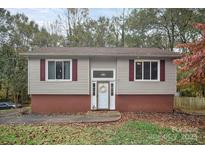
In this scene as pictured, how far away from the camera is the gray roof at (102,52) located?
31.1 ft

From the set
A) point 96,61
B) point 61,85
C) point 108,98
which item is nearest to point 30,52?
point 61,85

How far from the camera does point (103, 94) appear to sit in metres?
10.4

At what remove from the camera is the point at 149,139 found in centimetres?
713

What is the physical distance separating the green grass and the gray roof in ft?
8.60

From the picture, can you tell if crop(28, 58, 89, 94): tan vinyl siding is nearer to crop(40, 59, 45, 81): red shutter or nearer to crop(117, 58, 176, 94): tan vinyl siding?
crop(40, 59, 45, 81): red shutter

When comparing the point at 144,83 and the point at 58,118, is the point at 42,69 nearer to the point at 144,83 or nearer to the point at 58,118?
the point at 58,118

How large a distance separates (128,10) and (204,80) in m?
2.70

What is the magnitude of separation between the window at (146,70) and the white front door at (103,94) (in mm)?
1044

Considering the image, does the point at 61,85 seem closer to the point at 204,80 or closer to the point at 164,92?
the point at 164,92

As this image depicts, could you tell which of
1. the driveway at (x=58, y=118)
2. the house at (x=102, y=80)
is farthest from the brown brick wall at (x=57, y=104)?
the driveway at (x=58, y=118)

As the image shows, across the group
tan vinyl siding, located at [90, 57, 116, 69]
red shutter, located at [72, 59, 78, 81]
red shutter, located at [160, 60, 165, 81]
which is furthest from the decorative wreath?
red shutter, located at [160, 60, 165, 81]

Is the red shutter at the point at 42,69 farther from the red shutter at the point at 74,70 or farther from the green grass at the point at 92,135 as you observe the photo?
the green grass at the point at 92,135

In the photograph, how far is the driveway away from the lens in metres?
8.30

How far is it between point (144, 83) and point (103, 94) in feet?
4.52
